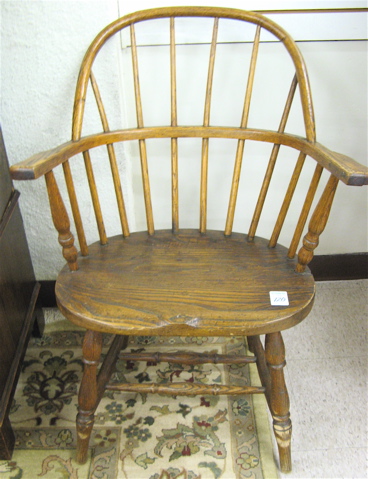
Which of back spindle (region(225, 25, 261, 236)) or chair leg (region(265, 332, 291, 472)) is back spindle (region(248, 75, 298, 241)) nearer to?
back spindle (region(225, 25, 261, 236))

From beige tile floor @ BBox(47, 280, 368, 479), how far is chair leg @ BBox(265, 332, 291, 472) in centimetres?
7

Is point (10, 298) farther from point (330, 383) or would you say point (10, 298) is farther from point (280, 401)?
point (330, 383)

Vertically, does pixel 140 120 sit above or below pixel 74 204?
above

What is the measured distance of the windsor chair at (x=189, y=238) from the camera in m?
0.95

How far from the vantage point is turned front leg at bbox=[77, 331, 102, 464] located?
1048 millimetres

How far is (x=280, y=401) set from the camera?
43.2 inches

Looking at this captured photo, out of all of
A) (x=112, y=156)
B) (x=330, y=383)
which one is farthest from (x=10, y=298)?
(x=330, y=383)

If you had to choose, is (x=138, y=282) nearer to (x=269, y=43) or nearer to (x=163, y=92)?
(x=163, y=92)

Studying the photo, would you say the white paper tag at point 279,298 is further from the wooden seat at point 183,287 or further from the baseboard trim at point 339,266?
the baseboard trim at point 339,266

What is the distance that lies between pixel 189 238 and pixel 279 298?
13.5 inches

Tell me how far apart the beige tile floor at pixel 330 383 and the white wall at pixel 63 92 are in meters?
0.33

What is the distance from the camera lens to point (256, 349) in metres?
1.30

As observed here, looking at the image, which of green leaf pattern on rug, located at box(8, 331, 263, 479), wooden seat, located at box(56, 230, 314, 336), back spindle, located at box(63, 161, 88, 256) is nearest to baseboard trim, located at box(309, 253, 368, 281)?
green leaf pattern on rug, located at box(8, 331, 263, 479)

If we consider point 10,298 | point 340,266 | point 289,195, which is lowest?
point 340,266
